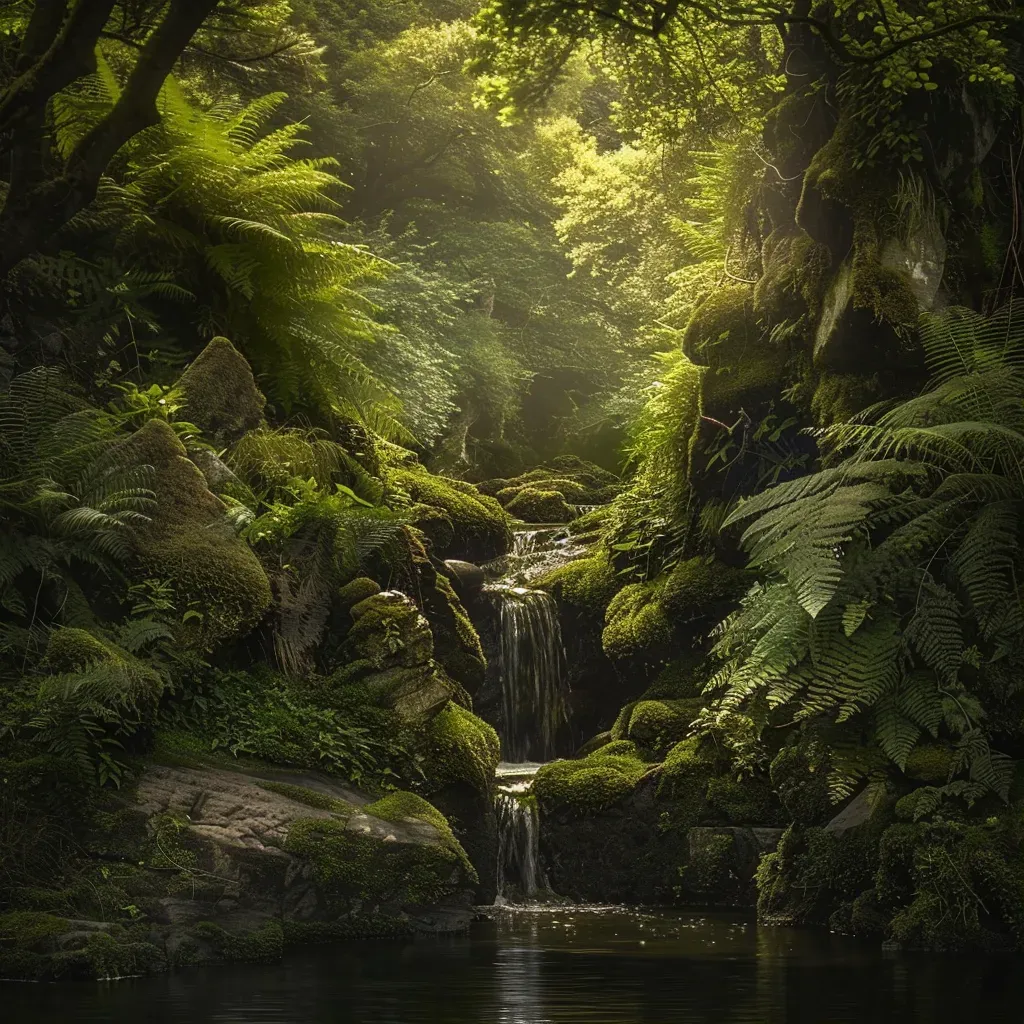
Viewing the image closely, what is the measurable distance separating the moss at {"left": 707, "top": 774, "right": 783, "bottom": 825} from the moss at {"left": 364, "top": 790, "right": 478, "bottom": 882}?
2116 mm

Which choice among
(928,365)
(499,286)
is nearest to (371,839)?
(928,365)

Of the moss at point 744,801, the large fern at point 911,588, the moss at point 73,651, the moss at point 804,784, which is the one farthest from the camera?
the moss at point 744,801

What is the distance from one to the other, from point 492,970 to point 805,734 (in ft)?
8.68

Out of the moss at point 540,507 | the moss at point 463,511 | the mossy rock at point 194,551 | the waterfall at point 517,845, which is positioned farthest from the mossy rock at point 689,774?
the moss at point 540,507

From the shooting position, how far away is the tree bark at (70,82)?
18.8 feet

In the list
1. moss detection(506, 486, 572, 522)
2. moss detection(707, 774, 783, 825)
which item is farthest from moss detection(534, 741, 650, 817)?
moss detection(506, 486, 572, 522)

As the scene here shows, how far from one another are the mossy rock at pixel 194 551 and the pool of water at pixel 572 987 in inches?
87.1


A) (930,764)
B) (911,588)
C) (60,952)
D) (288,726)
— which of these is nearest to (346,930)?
(288,726)

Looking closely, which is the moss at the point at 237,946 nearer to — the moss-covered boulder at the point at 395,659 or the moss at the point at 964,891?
the moss-covered boulder at the point at 395,659

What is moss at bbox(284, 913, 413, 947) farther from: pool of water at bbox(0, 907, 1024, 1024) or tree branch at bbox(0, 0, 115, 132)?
tree branch at bbox(0, 0, 115, 132)

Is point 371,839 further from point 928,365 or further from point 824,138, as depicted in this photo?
point 824,138

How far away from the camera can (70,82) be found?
19.7 ft

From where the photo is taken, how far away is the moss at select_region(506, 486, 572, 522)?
55.6ft

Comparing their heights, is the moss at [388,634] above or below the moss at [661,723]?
above
